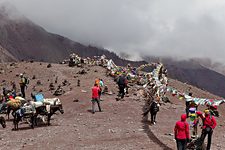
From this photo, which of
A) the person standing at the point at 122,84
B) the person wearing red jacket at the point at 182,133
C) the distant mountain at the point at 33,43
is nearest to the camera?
the person wearing red jacket at the point at 182,133

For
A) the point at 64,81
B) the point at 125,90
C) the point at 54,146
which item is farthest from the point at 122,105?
the point at 64,81

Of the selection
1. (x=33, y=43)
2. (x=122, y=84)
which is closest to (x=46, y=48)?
(x=33, y=43)

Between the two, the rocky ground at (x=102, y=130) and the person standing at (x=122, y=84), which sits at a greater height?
the person standing at (x=122, y=84)

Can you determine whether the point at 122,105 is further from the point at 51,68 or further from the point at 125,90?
the point at 51,68

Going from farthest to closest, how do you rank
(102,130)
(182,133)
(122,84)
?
1. (122,84)
2. (102,130)
3. (182,133)

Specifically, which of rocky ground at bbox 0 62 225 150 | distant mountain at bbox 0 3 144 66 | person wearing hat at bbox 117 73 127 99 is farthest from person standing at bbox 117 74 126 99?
distant mountain at bbox 0 3 144 66

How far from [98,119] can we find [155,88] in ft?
20.9

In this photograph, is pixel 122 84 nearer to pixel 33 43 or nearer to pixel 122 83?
pixel 122 83

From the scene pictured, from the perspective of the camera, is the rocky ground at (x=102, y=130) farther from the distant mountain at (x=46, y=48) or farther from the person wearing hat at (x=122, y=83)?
the distant mountain at (x=46, y=48)

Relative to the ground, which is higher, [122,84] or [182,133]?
[122,84]

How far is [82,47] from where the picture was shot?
532 feet

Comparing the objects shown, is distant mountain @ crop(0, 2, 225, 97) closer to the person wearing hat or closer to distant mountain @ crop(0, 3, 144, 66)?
distant mountain @ crop(0, 3, 144, 66)

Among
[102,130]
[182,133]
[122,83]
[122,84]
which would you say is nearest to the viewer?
[182,133]

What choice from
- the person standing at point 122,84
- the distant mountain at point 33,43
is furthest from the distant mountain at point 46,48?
the person standing at point 122,84
